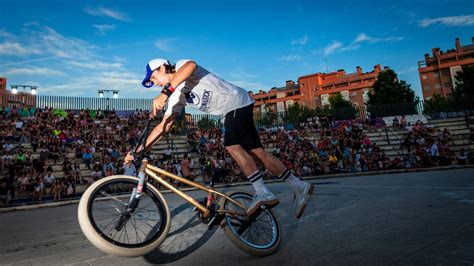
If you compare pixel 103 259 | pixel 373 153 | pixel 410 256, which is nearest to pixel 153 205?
pixel 103 259

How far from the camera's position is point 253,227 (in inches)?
116

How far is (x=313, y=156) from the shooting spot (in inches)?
669

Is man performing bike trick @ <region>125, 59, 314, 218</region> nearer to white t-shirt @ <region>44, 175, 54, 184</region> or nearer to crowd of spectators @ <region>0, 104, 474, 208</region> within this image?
crowd of spectators @ <region>0, 104, 474, 208</region>

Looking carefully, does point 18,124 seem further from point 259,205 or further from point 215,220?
point 259,205

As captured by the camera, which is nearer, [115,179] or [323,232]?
[115,179]

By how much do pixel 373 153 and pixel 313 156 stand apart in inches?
138

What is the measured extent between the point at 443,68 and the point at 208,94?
81.8 metres

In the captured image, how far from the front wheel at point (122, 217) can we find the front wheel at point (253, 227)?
1.96 ft

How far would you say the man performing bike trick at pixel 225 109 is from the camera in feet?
9.34

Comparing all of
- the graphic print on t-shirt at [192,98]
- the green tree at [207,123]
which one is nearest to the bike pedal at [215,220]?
the graphic print on t-shirt at [192,98]

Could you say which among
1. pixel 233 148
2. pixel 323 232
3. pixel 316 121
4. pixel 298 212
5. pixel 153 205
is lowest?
pixel 323 232

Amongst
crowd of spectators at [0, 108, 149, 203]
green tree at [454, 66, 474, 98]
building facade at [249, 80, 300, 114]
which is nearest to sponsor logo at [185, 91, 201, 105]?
crowd of spectators at [0, 108, 149, 203]

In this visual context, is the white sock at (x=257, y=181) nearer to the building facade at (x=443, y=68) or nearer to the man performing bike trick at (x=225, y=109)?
the man performing bike trick at (x=225, y=109)

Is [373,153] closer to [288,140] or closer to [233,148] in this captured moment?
[288,140]
